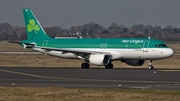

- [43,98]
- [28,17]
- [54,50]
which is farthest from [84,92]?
[28,17]

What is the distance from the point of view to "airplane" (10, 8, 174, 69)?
176 ft

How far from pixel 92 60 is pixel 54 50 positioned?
5.34m

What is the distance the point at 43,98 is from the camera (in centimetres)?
2395

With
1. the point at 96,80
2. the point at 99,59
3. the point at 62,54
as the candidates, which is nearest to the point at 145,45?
the point at 99,59

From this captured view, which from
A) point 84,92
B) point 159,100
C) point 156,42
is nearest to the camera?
point 159,100

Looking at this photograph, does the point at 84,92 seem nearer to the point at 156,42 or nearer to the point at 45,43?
the point at 156,42

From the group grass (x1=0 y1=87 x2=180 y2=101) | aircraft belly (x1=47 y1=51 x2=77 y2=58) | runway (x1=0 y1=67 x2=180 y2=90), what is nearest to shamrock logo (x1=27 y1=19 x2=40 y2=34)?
aircraft belly (x1=47 y1=51 x2=77 y2=58)

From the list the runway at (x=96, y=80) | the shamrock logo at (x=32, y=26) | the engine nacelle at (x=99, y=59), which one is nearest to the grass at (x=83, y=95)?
the runway at (x=96, y=80)

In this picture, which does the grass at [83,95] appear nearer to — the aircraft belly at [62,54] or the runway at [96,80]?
the runway at [96,80]

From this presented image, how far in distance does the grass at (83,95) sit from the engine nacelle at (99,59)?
2567 centimetres

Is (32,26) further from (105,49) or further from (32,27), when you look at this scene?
(105,49)

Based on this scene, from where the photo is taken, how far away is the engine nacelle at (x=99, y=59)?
5350 centimetres

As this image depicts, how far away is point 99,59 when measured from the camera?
53.6 metres

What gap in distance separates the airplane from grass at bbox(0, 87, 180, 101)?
86.2 feet
